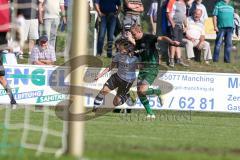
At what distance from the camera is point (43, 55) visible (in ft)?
71.6

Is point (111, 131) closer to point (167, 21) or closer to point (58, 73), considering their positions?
point (58, 73)

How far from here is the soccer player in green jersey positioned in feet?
65.4

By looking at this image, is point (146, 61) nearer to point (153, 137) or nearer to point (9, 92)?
point (9, 92)

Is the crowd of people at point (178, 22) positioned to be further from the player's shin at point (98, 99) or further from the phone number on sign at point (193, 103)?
the player's shin at point (98, 99)

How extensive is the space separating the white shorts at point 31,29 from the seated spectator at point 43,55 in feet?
1.66

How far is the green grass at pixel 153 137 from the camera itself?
1170cm

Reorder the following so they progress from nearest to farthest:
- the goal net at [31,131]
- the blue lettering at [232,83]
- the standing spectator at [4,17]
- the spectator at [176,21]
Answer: the goal net at [31,131] → the standing spectator at [4,17] → the blue lettering at [232,83] → the spectator at [176,21]

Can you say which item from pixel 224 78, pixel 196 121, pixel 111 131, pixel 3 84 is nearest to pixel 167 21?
pixel 224 78

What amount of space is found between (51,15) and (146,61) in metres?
3.17

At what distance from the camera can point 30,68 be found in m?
20.8

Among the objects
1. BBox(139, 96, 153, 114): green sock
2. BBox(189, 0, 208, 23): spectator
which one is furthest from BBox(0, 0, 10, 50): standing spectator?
BBox(189, 0, 208, 23): spectator

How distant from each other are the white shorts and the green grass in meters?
2.48

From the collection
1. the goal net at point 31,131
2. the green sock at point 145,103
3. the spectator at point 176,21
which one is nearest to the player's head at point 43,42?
the goal net at point 31,131

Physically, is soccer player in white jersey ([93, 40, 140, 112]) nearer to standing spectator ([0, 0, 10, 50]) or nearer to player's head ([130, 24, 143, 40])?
player's head ([130, 24, 143, 40])
